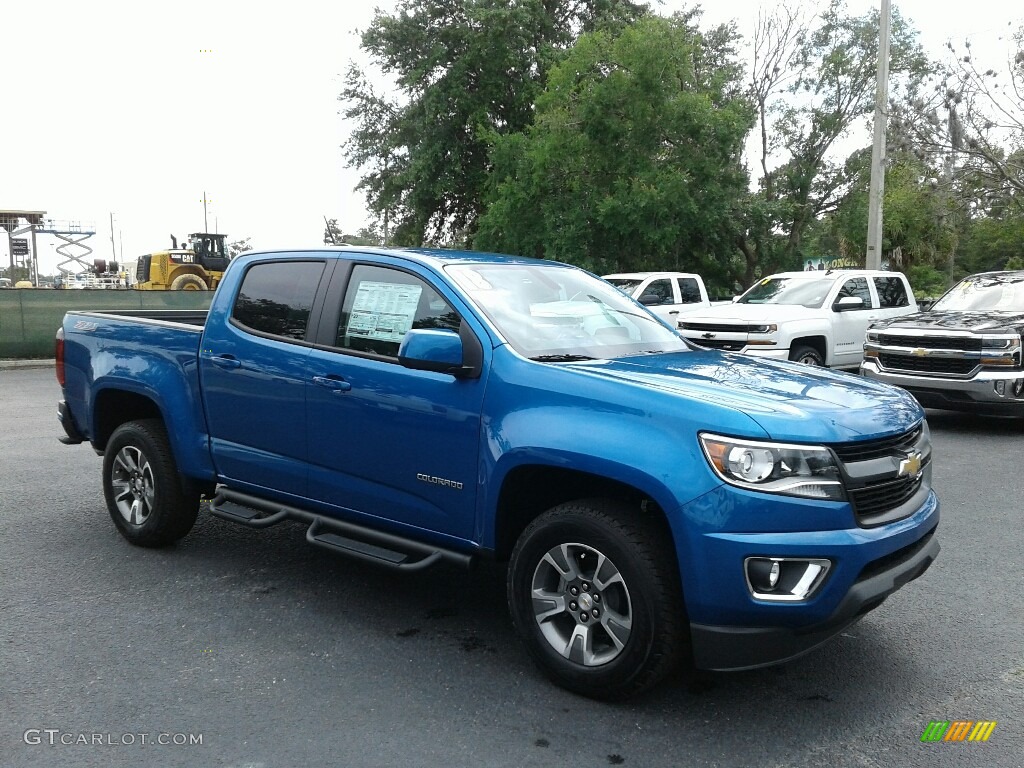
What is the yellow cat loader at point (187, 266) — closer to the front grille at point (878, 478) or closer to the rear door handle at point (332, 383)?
the rear door handle at point (332, 383)

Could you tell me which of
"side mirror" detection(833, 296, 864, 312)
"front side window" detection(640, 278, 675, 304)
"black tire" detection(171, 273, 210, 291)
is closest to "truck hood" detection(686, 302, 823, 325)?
"side mirror" detection(833, 296, 864, 312)

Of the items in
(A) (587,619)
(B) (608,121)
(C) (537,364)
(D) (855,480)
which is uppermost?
(B) (608,121)

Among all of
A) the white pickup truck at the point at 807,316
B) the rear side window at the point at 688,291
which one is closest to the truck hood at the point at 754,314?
the white pickup truck at the point at 807,316

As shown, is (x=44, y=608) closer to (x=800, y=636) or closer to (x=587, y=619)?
(x=587, y=619)

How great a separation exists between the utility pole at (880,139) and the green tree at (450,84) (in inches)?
Answer: 454

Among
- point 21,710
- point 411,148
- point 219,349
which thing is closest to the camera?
point 21,710

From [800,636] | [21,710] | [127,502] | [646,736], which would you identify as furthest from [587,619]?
[127,502]

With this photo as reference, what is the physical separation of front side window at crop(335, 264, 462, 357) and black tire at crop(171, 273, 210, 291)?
29.2 m

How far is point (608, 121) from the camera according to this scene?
23.0 m

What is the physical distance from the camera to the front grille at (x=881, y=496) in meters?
3.36

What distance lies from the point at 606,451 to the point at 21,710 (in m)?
2.48

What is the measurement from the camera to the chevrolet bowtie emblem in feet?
11.8

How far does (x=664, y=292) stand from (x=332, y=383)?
1318 centimetres

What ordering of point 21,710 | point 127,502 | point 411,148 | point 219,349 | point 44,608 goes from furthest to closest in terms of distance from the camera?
point 411,148 → point 127,502 → point 219,349 → point 44,608 → point 21,710
